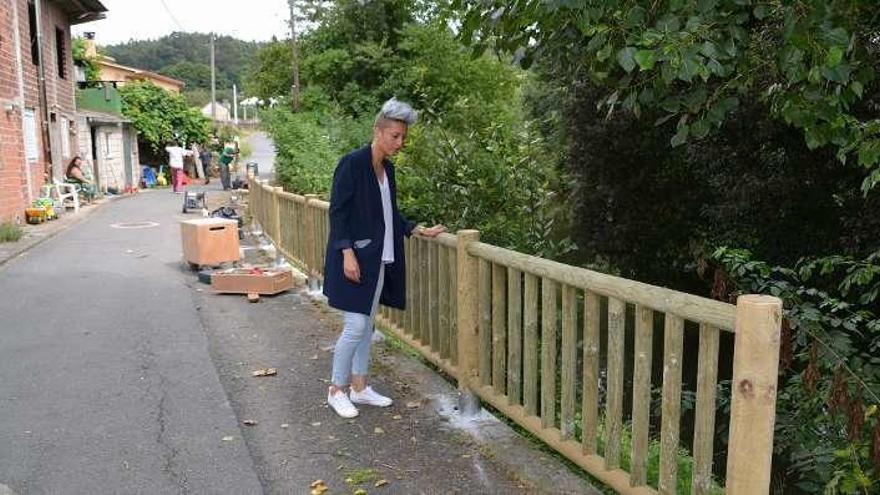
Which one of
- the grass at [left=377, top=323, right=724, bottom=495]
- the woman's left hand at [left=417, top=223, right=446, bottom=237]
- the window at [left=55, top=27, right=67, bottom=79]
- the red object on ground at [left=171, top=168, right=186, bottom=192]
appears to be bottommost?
the grass at [left=377, top=323, right=724, bottom=495]

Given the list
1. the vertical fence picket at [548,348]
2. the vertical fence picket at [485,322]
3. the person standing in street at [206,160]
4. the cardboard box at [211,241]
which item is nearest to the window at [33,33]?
the cardboard box at [211,241]

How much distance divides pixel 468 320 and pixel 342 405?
37.1 inches

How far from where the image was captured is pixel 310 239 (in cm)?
766

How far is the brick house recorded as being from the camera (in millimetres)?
15367

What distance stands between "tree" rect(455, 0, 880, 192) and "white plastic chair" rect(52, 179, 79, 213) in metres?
17.3

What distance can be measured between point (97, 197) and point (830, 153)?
21399 mm

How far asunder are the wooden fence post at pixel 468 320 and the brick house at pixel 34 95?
13.4 metres

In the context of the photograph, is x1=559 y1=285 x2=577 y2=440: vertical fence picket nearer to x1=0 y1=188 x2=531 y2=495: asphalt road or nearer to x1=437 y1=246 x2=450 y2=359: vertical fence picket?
x1=0 y1=188 x2=531 y2=495: asphalt road

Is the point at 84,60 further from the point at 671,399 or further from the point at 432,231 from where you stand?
the point at 671,399

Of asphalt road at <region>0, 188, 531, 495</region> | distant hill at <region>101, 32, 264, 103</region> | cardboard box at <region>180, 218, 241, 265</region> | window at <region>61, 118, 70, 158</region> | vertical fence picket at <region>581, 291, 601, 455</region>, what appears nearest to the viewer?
vertical fence picket at <region>581, 291, 601, 455</region>

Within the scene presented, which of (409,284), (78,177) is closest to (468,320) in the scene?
(409,284)

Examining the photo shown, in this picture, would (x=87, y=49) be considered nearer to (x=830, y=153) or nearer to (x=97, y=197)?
(x=97, y=197)

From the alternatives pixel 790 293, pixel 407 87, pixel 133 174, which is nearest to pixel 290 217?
pixel 790 293

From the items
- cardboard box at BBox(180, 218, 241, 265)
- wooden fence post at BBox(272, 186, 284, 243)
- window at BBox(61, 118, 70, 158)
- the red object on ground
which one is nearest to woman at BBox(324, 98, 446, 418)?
wooden fence post at BBox(272, 186, 284, 243)
